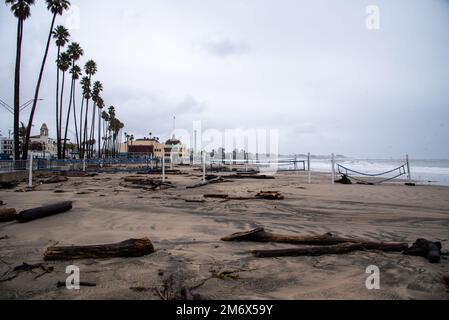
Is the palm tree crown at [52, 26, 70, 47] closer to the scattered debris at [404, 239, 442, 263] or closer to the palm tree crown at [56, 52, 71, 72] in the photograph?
the palm tree crown at [56, 52, 71, 72]

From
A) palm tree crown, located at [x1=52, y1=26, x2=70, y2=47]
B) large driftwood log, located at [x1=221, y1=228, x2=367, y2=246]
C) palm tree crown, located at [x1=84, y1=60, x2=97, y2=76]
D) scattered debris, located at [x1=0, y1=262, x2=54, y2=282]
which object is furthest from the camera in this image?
palm tree crown, located at [x1=84, y1=60, x2=97, y2=76]

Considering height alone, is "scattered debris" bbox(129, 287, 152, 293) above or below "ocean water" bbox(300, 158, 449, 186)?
above

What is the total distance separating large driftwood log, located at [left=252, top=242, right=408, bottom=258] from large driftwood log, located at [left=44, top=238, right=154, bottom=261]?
164cm

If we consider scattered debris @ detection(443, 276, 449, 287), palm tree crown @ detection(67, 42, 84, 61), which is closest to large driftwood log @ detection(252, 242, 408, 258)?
scattered debris @ detection(443, 276, 449, 287)

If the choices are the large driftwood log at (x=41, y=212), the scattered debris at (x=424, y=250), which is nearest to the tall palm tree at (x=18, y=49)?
the large driftwood log at (x=41, y=212)

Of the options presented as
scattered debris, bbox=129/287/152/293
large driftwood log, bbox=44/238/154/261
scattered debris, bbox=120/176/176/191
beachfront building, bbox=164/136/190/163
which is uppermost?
beachfront building, bbox=164/136/190/163

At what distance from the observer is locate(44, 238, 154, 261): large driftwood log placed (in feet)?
11.2

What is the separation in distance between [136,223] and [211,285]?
3520mm

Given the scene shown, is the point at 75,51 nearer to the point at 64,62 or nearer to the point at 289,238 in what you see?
the point at 64,62

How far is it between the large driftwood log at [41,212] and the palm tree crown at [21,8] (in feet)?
81.0

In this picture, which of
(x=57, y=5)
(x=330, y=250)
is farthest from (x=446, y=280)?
(x=57, y=5)

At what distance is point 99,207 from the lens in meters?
7.58

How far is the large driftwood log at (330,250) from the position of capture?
12.2 feet
